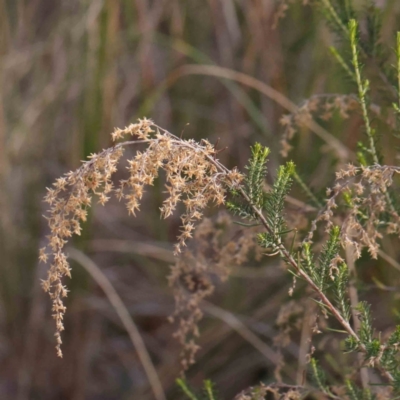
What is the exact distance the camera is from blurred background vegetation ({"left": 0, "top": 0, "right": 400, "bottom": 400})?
155 cm

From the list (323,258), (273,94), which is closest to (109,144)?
(273,94)

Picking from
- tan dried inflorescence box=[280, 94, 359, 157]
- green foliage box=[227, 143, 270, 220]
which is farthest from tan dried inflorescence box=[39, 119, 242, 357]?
tan dried inflorescence box=[280, 94, 359, 157]

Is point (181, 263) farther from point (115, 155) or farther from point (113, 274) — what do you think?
point (113, 274)

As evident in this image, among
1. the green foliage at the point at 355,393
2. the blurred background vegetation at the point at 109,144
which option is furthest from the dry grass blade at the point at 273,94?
the green foliage at the point at 355,393

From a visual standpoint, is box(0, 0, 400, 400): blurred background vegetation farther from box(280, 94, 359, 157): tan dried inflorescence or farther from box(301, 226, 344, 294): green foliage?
box(301, 226, 344, 294): green foliage

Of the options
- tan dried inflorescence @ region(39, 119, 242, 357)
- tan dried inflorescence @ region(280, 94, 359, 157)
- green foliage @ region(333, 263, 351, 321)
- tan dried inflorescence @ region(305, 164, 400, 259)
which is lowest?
green foliage @ region(333, 263, 351, 321)

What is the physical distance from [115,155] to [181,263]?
0.93 ft

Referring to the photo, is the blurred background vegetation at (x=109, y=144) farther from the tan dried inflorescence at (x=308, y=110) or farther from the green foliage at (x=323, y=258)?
the green foliage at (x=323, y=258)

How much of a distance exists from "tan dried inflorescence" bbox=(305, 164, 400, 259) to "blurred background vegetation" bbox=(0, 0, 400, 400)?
2.05ft

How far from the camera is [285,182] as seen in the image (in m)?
0.61

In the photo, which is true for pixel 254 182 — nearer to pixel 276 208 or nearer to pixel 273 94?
pixel 276 208

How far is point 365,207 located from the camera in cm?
77

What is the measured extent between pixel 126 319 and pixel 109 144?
1.49 feet

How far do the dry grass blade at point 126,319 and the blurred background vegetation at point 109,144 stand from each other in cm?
8
